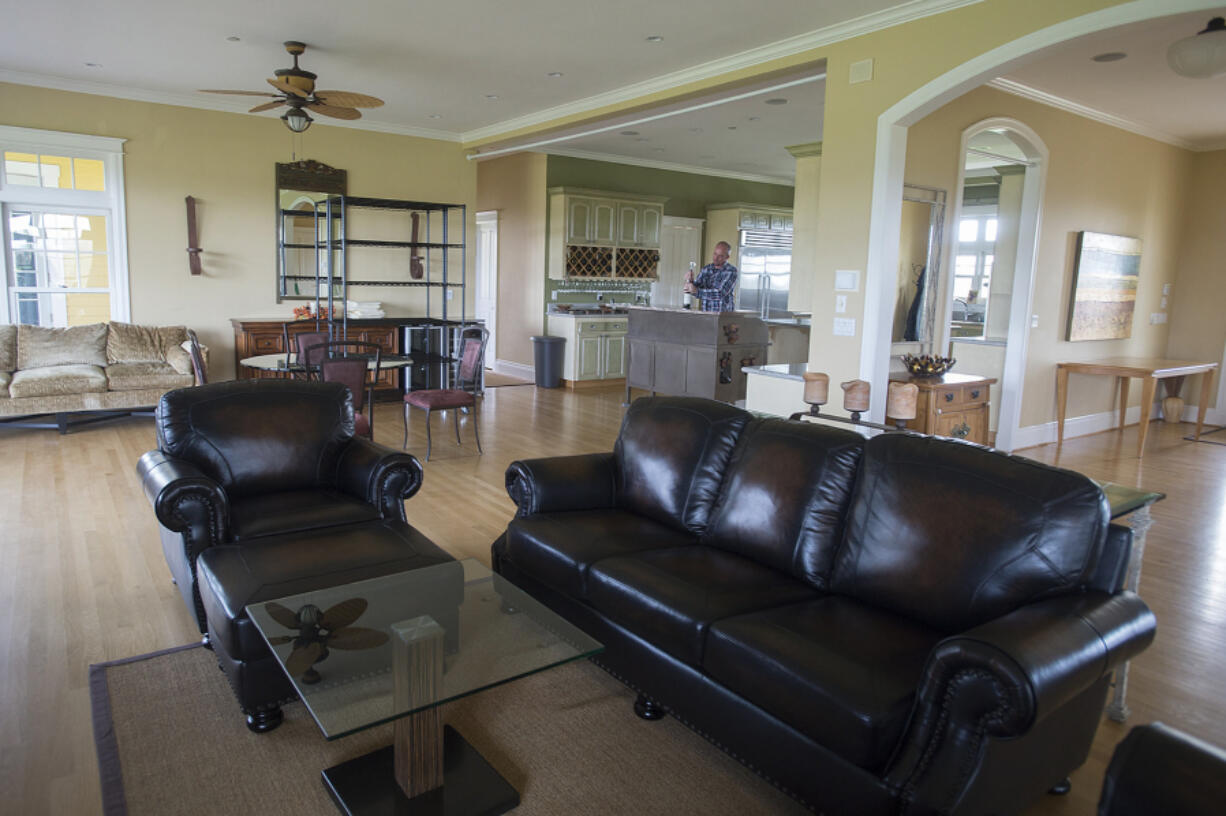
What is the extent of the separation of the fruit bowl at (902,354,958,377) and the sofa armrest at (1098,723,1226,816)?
13.0 ft

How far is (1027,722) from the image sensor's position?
158cm

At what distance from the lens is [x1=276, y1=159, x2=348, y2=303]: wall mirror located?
7.78m

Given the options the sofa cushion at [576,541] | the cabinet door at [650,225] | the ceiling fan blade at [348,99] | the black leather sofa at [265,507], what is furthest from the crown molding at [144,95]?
the sofa cushion at [576,541]

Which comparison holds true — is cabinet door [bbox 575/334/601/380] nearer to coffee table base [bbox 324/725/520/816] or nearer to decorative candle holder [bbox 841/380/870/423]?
decorative candle holder [bbox 841/380/870/423]

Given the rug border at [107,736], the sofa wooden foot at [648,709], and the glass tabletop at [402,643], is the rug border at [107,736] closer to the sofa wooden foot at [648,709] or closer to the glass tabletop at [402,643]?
the glass tabletop at [402,643]

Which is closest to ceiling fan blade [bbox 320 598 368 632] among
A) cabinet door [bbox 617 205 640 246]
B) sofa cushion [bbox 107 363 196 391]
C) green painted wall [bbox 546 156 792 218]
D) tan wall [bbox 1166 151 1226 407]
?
sofa cushion [bbox 107 363 196 391]

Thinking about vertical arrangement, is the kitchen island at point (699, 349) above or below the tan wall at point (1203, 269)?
below

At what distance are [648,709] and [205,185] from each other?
23.0 ft

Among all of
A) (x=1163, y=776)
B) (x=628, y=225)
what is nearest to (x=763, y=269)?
(x=628, y=225)

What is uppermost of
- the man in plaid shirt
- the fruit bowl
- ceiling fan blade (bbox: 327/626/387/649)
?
the man in plaid shirt

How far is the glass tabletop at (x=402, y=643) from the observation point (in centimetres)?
175

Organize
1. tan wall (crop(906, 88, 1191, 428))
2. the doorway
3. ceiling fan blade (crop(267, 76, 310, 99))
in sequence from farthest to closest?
the doorway < tan wall (crop(906, 88, 1191, 428)) < ceiling fan blade (crop(267, 76, 310, 99))

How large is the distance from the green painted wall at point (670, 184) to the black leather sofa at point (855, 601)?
7430 millimetres

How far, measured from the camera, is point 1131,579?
243cm
